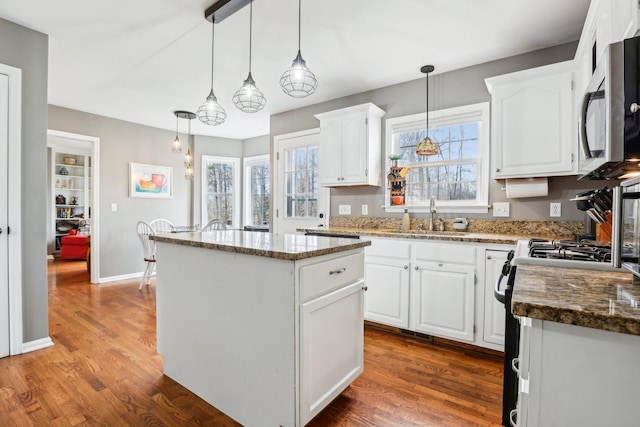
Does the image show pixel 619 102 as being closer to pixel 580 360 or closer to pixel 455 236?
pixel 580 360

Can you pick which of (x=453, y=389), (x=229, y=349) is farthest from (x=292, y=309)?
(x=453, y=389)

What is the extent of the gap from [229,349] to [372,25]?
2.37 metres

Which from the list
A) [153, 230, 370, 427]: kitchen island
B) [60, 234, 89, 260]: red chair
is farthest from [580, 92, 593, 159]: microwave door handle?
[60, 234, 89, 260]: red chair

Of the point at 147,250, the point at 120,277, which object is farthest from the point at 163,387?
A: the point at 120,277

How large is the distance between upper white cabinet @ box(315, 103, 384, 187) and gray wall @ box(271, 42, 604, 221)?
24 cm

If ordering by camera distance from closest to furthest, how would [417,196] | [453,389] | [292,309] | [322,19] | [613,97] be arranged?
[613,97] → [292,309] → [453,389] → [322,19] → [417,196]

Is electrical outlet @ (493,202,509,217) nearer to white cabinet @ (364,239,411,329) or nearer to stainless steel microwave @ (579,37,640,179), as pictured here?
white cabinet @ (364,239,411,329)

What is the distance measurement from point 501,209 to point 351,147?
1543 mm

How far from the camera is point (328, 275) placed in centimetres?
158

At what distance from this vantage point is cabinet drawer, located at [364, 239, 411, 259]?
2.63m

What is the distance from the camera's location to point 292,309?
139 cm

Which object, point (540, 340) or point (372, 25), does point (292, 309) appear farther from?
point (372, 25)

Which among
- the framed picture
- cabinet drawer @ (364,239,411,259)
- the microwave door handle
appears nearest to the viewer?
the microwave door handle

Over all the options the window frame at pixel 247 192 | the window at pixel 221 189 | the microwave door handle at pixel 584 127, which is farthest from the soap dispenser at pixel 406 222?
the window at pixel 221 189
